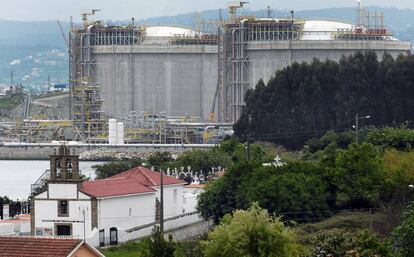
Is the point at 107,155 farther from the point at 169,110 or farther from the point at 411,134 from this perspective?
the point at 411,134

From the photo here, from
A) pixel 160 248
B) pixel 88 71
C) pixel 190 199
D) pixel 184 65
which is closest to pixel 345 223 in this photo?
pixel 190 199

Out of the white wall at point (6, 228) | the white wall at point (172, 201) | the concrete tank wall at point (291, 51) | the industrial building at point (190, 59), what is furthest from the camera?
the industrial building at point (190, 59)

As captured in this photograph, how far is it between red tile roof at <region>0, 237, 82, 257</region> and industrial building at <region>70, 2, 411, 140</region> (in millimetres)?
87319

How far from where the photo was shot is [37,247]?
1357 inches

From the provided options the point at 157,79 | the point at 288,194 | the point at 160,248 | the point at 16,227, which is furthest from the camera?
the point at 157,79

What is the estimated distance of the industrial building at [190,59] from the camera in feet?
405

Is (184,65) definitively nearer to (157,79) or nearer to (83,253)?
(157,79)

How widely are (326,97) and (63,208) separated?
48.6 metres

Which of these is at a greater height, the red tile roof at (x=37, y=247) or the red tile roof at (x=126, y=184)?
the red tile roof at (x=126, y=184)

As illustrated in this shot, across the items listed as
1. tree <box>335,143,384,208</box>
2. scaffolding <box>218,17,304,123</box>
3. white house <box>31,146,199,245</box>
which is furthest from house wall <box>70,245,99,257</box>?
scaffolding <box>218,17,304,123</box>

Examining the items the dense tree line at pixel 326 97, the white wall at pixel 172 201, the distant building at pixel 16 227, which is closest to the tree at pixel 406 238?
the distant building at pixel 16 227

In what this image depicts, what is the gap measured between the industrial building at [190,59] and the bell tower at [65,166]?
72691 millimetres

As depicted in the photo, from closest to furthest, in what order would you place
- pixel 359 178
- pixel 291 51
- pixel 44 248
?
1. pixel 44 248
2. pixel 359 178
3. pixel 291 51

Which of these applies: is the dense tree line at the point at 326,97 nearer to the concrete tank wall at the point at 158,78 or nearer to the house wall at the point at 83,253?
the concrete tank wall at the point at 158,78
